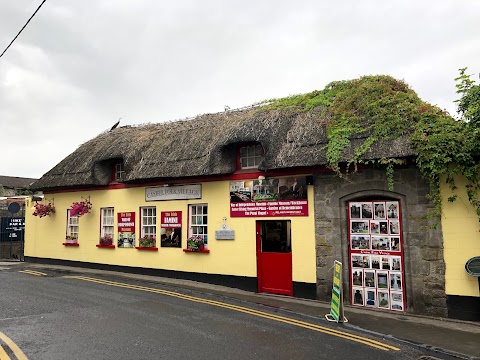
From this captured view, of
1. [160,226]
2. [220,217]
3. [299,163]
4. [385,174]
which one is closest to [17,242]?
[160,226]

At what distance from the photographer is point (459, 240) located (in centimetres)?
846

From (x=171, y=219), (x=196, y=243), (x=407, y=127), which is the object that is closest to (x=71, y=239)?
(x=171, y=219)

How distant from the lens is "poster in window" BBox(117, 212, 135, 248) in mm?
14656

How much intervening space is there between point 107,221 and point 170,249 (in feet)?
13.1

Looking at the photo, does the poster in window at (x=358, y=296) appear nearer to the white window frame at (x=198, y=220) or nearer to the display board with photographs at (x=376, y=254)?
the display board with photographs at (x=376, y=254)

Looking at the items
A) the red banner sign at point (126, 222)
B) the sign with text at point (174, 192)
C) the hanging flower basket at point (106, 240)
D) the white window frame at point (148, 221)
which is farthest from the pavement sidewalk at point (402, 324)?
the hanging flower basket at point (106, 240)

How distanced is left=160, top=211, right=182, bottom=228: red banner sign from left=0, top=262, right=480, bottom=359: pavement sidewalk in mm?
2775

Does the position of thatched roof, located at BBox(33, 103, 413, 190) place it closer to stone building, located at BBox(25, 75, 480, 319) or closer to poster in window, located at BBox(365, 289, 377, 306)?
stone building, located at BBox(25, 75, 480, 319)

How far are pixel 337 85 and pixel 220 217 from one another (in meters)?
5.87

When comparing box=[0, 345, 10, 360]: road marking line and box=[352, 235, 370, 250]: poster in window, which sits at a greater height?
box=[352, 235, 370, 250]: poster in window

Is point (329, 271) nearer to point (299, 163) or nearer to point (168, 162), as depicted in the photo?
point (299, 163)

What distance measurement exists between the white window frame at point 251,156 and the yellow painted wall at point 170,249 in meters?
0.98

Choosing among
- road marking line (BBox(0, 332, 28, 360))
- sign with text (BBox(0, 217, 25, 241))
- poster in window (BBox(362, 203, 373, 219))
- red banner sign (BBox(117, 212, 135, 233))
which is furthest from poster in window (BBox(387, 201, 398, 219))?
sign with text (BBox(0, 217, 25, 241))

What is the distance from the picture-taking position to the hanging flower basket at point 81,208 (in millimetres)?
15578
